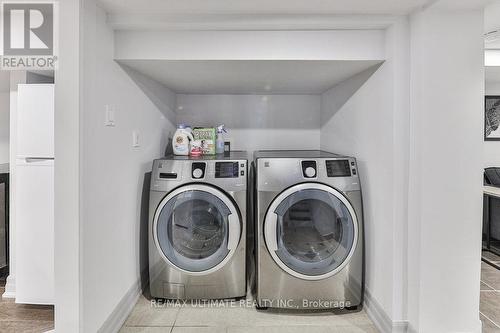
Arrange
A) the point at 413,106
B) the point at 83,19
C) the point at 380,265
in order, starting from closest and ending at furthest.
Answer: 1. the point at 83,19
2. the point at 413,106
3. the point at 380,265

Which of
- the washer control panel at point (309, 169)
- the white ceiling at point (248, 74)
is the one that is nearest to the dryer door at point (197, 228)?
the washer control panel at point (309, 169)

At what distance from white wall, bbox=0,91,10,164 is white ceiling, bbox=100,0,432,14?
8.04 ft

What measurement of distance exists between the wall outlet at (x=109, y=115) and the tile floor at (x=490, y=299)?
2564 millimetres

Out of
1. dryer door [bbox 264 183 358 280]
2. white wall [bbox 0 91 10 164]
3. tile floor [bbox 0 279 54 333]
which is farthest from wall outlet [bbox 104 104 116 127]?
white wall [bbox 0 91 10 164]

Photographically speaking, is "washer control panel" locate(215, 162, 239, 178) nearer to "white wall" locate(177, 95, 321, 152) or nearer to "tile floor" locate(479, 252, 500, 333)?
"white wall" locate(177, 95, 321, 152)

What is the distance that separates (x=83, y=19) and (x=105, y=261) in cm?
128

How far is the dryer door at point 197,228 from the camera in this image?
2.25 metres

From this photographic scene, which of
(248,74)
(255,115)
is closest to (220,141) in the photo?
(255,115)

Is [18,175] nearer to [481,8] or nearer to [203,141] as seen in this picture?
[203,141]

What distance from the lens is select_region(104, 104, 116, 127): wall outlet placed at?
1.85m

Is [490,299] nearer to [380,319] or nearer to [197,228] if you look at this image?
[380,319]

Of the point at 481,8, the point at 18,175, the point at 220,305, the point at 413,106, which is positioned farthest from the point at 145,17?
the point at 220,305

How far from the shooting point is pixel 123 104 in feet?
6.87

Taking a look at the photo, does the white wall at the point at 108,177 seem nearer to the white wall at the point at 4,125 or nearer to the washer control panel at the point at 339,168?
the washer control panel at the point at 339,168
